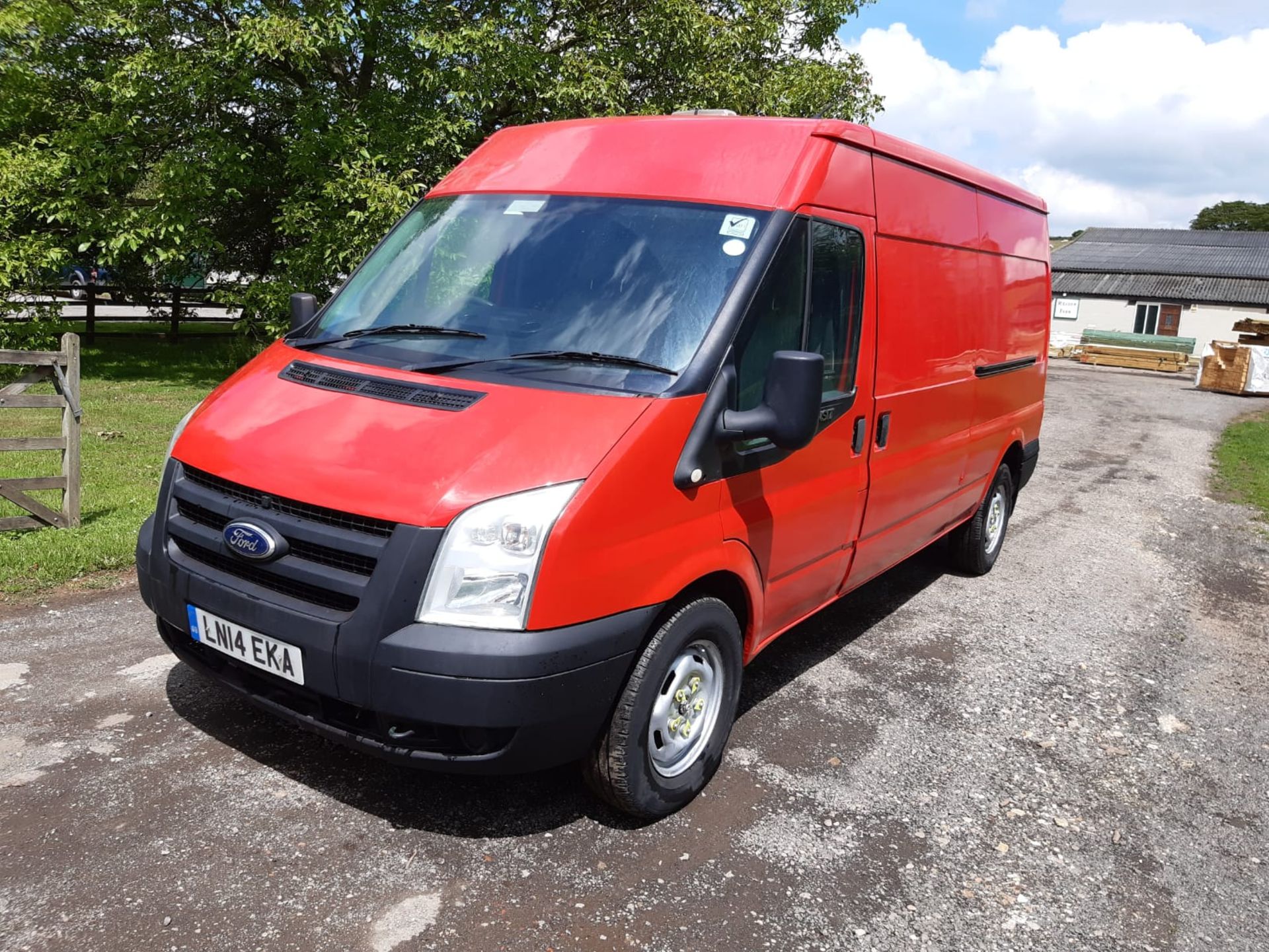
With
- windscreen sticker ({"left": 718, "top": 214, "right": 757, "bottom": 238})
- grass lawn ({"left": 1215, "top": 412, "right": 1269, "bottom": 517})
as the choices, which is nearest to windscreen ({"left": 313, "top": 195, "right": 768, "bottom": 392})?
windscreen sticker ({"left": 718, "top": 214, "right": 757, "bottom": 238})

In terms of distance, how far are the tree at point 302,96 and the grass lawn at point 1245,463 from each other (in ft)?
27.3

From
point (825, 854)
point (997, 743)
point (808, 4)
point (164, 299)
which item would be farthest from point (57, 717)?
point (164, 299)

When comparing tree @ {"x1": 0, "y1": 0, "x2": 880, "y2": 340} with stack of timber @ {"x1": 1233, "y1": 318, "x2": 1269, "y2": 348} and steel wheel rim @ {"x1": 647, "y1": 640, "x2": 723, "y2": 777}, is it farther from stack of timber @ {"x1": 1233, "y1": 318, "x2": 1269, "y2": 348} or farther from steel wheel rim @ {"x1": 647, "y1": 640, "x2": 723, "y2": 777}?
stack of timber @ {"x1": 1233, "y1": 318, "x2": 1269, "y2": 348}

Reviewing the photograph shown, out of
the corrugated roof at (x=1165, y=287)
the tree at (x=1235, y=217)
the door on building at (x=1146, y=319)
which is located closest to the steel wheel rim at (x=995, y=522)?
the door on building at (x=1146, y=319)

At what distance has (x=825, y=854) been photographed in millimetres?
3420

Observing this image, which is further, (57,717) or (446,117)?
(446,117)

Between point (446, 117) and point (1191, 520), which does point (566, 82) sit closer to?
point (446, 117)

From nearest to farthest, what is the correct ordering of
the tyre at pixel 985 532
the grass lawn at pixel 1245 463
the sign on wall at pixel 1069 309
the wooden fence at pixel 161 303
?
the tyre at pixel 985 532 → the grass lawn at pixel 1245 463 → the wooden fence at pixel 161 303 → the sign on wall at pixel 1069 309

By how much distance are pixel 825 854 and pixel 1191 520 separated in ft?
26.0

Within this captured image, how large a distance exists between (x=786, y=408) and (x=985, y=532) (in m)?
4.26

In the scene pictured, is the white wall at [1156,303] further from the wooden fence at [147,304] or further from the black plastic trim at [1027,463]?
the black plastic trim at [1027,463]

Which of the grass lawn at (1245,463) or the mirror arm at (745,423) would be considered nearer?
the mirror arm at (745,423)

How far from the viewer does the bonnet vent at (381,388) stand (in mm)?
3244

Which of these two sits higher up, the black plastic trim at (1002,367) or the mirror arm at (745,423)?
the black plastic trim at (1002,367)
